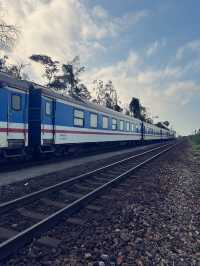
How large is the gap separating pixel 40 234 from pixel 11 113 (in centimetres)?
795

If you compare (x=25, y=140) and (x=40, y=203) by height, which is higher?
(x=25, y=140)

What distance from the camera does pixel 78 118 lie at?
18797 mm

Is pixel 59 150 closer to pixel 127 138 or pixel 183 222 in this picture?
pixel 183 222

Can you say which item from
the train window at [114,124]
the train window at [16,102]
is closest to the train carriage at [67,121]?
the train window at [114,124]

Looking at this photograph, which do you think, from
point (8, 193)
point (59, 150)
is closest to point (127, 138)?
point (59, 150)

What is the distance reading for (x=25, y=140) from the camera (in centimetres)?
1317

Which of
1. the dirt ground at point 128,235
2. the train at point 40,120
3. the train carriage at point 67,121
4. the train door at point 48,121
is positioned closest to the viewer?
the dirt ground at point 128,235

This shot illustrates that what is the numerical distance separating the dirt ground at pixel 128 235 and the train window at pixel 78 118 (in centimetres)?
1022

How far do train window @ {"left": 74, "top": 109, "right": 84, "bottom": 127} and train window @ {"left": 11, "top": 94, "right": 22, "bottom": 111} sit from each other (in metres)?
5.84

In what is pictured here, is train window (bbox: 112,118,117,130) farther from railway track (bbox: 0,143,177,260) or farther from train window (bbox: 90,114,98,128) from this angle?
railway track (bbox: 0,143,177,260)

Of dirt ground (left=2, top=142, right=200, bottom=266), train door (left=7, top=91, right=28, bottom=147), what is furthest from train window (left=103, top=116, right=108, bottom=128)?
dirt ground (left=2, top=142, right=200, bottom=266)

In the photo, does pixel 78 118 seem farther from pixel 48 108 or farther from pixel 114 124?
pixel 114 124

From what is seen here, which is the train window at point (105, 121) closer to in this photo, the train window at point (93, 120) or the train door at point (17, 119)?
the train window at point (93, 120)

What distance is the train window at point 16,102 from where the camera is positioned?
12.3 metres
